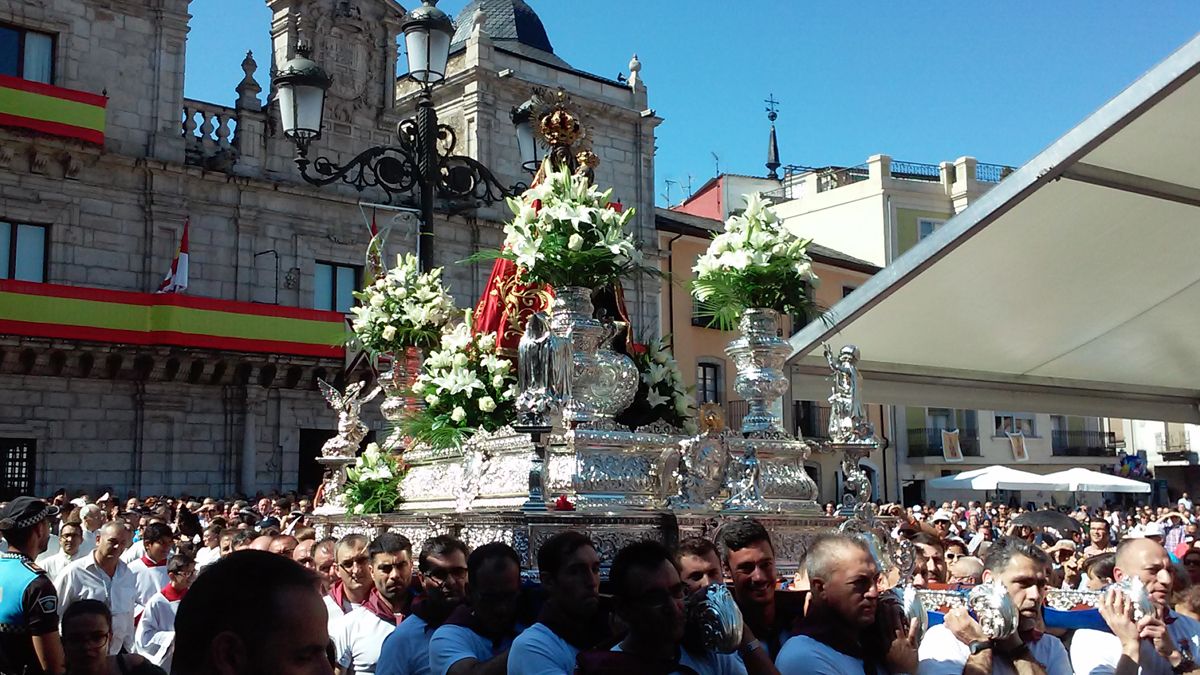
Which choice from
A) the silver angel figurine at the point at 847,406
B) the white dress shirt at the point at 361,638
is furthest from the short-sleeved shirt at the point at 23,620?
the silver angel figurine at the point at 847,406

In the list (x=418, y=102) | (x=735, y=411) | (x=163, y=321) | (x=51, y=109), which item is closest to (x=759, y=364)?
(x=418, y=102)

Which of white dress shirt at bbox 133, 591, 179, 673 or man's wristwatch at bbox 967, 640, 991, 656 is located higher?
man's wristwatch at bbox 967, 640, 991, 656

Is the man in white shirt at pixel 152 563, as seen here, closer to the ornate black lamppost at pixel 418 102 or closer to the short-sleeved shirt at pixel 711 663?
the ornate black lamppost at pixel 418 102

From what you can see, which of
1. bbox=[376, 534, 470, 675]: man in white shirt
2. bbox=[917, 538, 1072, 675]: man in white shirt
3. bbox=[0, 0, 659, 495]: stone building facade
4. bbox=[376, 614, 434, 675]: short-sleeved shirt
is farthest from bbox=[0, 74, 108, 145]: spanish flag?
bbox=[917, 538, 1072, 675]: man in white shirt

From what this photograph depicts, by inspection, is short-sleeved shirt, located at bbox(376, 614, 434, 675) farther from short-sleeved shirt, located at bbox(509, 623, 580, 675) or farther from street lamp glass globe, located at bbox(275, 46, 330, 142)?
street lamp glass globe, located at bbox(275, 46, 330, 142)

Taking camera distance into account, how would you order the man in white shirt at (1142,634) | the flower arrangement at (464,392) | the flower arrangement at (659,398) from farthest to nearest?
the flower arrangement at (659,398), the flower arrangement at (464,392), the man in white shirt at (1142,634)

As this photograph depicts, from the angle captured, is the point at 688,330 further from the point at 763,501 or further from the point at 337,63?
the point at 763,501

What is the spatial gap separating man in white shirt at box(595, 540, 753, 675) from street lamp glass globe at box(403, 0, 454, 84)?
653cm

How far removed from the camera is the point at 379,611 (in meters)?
5.50

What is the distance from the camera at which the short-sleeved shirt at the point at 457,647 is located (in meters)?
4.27

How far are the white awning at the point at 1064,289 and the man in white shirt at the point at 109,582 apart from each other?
497cm

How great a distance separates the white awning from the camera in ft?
25.9

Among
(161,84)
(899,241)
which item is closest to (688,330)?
(899,241)

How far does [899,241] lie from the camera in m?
37.4
